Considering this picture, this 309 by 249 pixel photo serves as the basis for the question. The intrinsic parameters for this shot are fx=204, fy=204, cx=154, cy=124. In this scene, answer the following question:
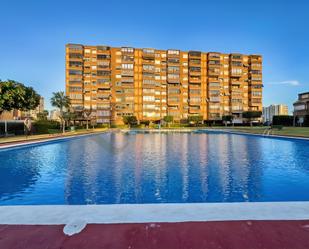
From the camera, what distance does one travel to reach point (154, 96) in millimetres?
79750

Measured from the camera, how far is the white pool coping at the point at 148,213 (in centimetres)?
396

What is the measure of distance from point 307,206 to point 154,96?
7632 centimetres

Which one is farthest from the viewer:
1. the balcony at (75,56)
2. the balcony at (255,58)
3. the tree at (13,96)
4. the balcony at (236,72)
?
the balcony at (255,58)

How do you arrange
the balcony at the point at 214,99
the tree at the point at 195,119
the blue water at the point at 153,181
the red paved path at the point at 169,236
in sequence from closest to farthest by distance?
1. the red paved path at the point at 169,236
2. the blue water at the point at 153,181
3. the tree at the point at 195,119
4. the balcony at the point at 214,99

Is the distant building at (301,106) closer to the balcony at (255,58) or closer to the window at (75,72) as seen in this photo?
the balcony at (255,58)

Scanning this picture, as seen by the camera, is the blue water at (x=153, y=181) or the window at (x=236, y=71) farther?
the window at (x=236, y=71)

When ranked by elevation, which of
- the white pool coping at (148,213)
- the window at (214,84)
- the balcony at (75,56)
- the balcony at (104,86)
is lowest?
the white pool coping at (148,213)

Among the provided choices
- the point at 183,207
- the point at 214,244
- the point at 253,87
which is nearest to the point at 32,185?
the point at 183,207

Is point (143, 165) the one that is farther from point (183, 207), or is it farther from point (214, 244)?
point (214, 244)

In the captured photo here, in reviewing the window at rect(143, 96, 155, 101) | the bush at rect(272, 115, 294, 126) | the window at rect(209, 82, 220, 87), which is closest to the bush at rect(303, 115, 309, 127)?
the bush at rect(272, 115, 294, 126)

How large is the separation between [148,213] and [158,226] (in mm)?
615

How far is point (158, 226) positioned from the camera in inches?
146

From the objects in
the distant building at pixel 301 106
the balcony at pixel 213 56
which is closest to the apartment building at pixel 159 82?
the balcony at pixel 213 56

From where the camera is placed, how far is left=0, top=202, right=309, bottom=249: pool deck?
3178 mm
